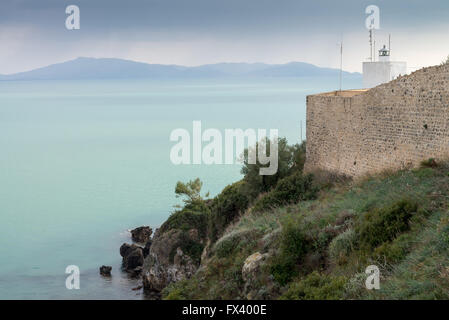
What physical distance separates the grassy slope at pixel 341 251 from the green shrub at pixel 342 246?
0.8 inches

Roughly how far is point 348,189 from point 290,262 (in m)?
5.65

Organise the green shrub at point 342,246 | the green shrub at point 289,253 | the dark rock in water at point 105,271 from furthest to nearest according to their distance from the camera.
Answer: the dark rock in water at point 105,271 → the green shrub at point 289,253 → the green shrub at point 342,246

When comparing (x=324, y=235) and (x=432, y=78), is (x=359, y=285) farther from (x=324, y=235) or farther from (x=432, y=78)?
(x=432, y=78)

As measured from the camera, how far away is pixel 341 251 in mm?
11805

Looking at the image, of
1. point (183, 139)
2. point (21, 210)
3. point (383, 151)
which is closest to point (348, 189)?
point (383, 151)

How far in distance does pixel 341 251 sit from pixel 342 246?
20 cm

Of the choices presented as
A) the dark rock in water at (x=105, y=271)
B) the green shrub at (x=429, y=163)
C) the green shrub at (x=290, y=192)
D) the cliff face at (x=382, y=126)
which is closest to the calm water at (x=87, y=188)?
the dark rock in water at (x=105, y=271)

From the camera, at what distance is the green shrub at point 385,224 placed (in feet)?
37.2

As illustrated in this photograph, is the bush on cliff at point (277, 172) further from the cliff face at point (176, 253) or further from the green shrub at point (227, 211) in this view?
the cliff face at point (176, 253)

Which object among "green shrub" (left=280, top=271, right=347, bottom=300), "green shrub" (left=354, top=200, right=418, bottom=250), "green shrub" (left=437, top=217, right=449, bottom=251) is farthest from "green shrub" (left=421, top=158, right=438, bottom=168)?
"green shrub" (left=280, top=271, right=347, bottom=300)

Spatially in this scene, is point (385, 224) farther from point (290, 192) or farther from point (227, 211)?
point (227, 211)

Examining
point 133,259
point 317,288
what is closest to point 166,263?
point 133,259

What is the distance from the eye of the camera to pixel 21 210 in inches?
2859
